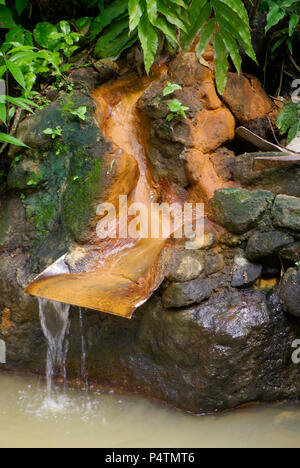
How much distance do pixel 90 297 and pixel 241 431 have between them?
138 centimetres

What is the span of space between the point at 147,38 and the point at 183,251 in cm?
197

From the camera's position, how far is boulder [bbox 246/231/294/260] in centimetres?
332

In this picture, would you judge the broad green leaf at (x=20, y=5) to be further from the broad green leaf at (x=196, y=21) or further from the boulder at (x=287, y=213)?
the boulder at (x=287, y=213)

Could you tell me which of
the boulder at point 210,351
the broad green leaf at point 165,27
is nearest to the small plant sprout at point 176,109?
the broad green leaf at point 165,27

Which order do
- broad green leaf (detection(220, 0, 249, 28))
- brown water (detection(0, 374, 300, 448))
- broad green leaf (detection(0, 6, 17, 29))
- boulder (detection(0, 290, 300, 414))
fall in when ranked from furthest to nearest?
1. broad green leaf (detection(0, 6, 17, 29))
2. broad green leaf (detection(220, 0, 249, 28))
3. boulder (detection(0, 290, 300, 414))
4. brown water (detection(0, 374, 300, 448))

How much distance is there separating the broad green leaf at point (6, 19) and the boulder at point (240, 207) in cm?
276

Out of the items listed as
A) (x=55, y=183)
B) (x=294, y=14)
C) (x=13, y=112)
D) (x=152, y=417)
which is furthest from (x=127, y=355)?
(x=294, y=14)

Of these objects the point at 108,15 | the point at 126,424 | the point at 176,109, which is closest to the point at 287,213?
the point at 176,109

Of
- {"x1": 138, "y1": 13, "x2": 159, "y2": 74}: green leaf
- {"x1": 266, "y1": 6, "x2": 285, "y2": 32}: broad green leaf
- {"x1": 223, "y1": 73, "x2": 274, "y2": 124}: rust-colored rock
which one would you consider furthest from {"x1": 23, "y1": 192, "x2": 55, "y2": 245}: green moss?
{"x1": 266, "y1": 6, "x2": 285, "y2": 32}: broad green leaf

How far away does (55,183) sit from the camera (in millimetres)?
4145

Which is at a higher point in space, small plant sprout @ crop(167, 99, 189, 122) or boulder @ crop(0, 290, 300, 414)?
small plant sprout @ crop(167, 99, 189, 122)

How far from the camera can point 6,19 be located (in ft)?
15.3

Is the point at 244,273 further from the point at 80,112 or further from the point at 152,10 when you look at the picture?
the point at 152,10

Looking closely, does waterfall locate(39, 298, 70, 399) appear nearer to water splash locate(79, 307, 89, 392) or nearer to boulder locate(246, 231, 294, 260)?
water splash locate(79, 307, 89, 392)
